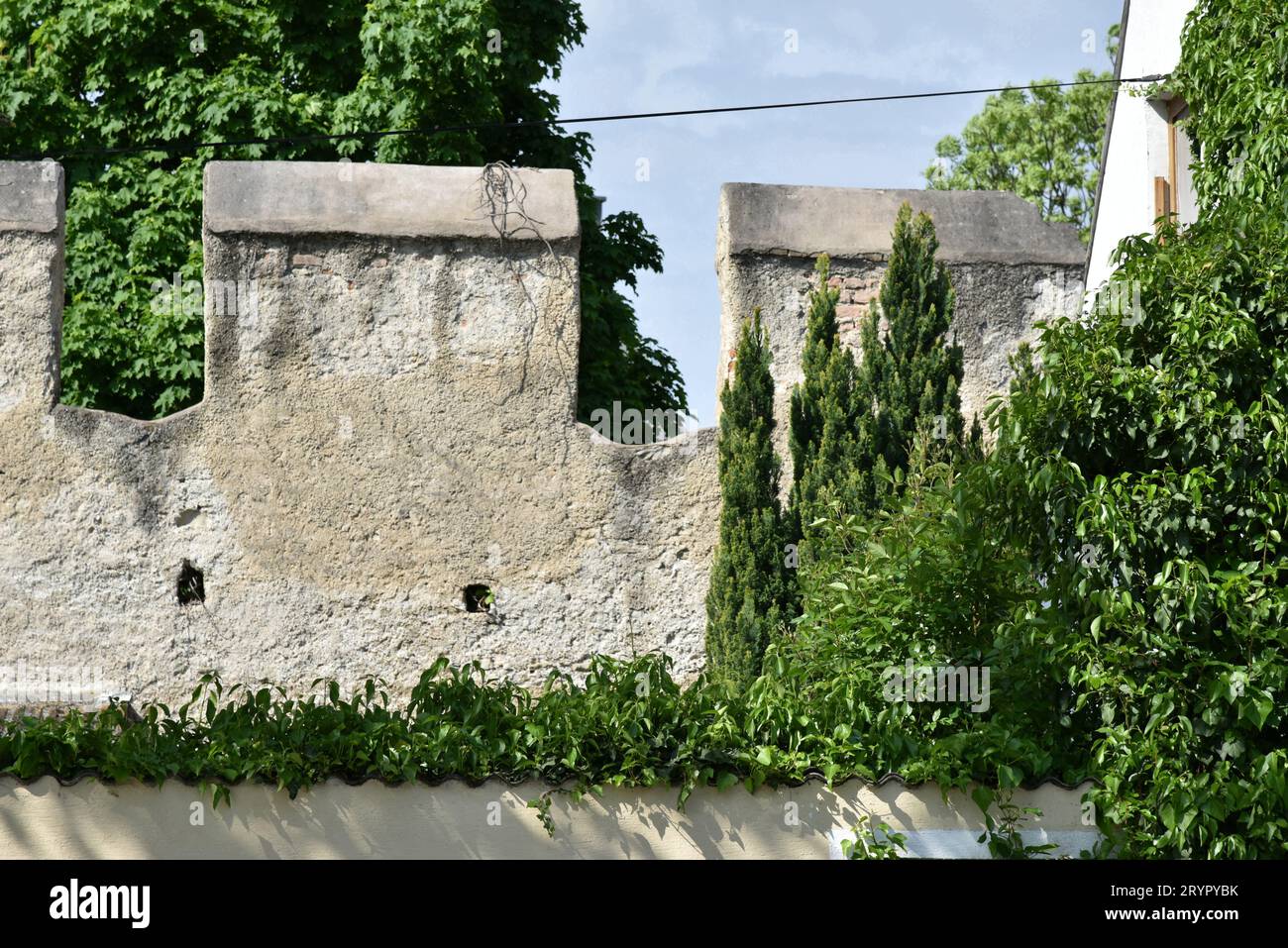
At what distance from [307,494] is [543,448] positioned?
1.36 metres

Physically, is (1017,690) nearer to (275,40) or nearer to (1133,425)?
(1133,425)

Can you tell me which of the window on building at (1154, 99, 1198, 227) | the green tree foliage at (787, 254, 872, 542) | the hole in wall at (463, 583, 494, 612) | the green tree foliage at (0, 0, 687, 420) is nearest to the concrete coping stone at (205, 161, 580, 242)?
the green tree foliage at (787, 254, 872, 542)

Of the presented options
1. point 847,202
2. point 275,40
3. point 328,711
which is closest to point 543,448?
point 847,202

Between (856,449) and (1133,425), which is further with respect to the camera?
(856,449)

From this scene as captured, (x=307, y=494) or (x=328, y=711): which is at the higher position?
(x=307, y=494)

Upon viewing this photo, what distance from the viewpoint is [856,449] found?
8.52 meters

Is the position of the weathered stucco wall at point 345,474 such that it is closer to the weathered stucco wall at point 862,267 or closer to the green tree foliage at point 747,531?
the green tree foliage at point 747,531

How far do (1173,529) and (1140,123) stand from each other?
19.2 ft

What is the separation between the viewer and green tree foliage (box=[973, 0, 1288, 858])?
18.1ft

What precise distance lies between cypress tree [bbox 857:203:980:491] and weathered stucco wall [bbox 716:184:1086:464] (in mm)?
297

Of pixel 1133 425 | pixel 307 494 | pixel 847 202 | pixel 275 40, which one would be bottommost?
pixel 307 494
